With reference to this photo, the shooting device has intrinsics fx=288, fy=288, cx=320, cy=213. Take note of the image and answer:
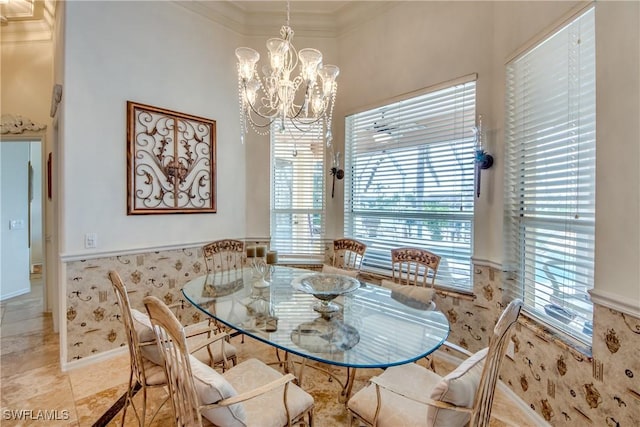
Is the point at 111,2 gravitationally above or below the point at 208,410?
above

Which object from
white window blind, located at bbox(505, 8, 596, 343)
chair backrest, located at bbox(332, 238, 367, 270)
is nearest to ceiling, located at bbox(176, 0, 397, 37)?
white window blind, located at bbox(505, 8, 596, 343)

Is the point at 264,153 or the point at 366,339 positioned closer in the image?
the point at 366,339

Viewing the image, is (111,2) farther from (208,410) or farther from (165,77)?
(208,410)

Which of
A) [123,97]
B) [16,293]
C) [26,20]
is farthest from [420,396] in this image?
[16,293]

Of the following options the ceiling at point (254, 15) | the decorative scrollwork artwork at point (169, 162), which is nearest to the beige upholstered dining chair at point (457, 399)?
the decorative scrollwork artwork at point (169, 162)

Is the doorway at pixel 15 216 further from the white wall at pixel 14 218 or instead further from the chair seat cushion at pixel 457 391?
the chair seat cushion at pixel 457 391

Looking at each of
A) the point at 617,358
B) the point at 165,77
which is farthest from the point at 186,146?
the point at 617,358

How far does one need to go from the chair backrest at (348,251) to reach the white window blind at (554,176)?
1188 mm

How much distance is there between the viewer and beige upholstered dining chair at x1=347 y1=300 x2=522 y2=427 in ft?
3.44

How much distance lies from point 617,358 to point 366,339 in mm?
1167

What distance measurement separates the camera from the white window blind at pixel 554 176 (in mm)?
1626

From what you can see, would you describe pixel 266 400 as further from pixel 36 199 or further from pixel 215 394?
pixel 36 199

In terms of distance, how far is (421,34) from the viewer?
278cm

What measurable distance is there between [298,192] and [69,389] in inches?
104
